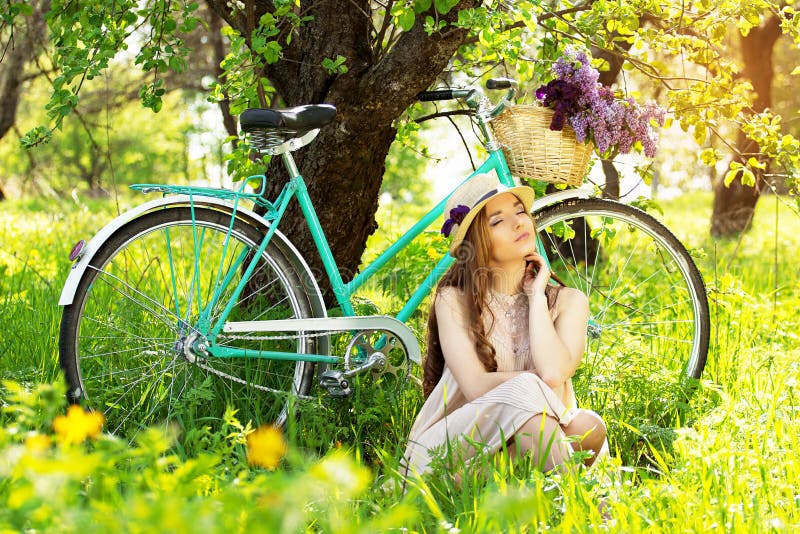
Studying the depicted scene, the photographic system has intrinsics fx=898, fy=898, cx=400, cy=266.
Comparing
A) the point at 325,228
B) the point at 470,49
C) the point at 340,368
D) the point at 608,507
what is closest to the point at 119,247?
the point at 340,368

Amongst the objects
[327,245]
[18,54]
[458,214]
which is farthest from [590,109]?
[18,54]

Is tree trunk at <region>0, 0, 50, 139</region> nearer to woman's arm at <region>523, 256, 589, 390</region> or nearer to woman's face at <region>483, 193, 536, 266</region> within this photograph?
woman's face at <region>483, 193, 536, 266</region>

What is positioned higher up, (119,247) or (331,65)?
(331,65)

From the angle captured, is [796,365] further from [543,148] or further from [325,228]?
[325,228]

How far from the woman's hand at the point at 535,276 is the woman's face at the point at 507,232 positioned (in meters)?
0.05

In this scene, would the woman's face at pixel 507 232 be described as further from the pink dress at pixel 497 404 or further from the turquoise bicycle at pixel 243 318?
the turquoise bicycle at pixel 243 318

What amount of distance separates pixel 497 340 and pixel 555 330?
180mm

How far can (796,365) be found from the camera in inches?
143

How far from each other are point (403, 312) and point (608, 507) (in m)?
1.15

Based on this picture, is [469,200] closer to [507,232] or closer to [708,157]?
[507,232]

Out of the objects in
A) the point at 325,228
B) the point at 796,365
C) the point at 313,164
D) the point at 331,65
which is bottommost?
the point at 796,365

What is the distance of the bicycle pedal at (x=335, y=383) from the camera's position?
117 inches

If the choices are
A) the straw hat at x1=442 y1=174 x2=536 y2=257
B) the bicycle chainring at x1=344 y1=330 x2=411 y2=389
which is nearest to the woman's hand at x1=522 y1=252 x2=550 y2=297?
the straw hat at x1=442 y1=174 x2=536 y2=257

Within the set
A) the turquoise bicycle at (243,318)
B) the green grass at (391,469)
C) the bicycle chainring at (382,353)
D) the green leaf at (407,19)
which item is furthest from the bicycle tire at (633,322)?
the green leaf at (407,19)
